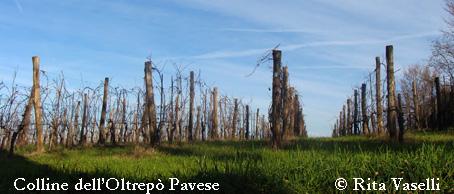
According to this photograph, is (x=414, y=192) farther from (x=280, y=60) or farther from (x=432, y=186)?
(x=280, y=60)

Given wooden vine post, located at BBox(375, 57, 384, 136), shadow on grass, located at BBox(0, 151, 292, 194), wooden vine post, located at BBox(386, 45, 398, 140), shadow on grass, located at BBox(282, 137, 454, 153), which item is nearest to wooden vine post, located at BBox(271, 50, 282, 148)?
shadow on grass, located at BBox(282, 137, 454, 153)

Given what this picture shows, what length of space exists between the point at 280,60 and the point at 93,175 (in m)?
7.55

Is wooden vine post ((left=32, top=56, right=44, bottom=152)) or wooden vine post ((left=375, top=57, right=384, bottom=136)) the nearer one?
wooden vine post ((left=32, top=56, right=44, bottom=152))

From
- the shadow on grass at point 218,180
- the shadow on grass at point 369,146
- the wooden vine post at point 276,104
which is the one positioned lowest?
the shadow on grass at point 218,180

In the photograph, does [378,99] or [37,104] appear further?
[378,99]

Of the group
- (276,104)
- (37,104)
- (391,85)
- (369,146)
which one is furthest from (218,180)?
(391,85)

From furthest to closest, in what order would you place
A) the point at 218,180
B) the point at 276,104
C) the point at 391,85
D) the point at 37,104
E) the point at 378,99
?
1. the point at 378,99
2. the point at 391,85
3. the point at 37,104
4. the point at 276,104
5. the point at 218,180

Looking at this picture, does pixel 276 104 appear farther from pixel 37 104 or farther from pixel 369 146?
pixel 37 104

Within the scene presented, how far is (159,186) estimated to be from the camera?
5410 millimetres

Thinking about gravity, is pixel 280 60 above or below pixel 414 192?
above

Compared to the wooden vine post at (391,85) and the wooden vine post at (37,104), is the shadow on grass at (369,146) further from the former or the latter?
the wooden vine post at (37,104)

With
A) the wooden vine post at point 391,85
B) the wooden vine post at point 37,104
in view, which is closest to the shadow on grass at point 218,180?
the wooden vine post at point 37,104

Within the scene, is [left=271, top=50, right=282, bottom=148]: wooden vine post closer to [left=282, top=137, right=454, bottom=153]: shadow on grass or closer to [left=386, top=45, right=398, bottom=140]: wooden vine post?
[left=282, top=137, right=454, bottom=153]: shadow on grass

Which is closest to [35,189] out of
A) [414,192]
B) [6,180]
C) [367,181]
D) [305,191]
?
[6,180]
